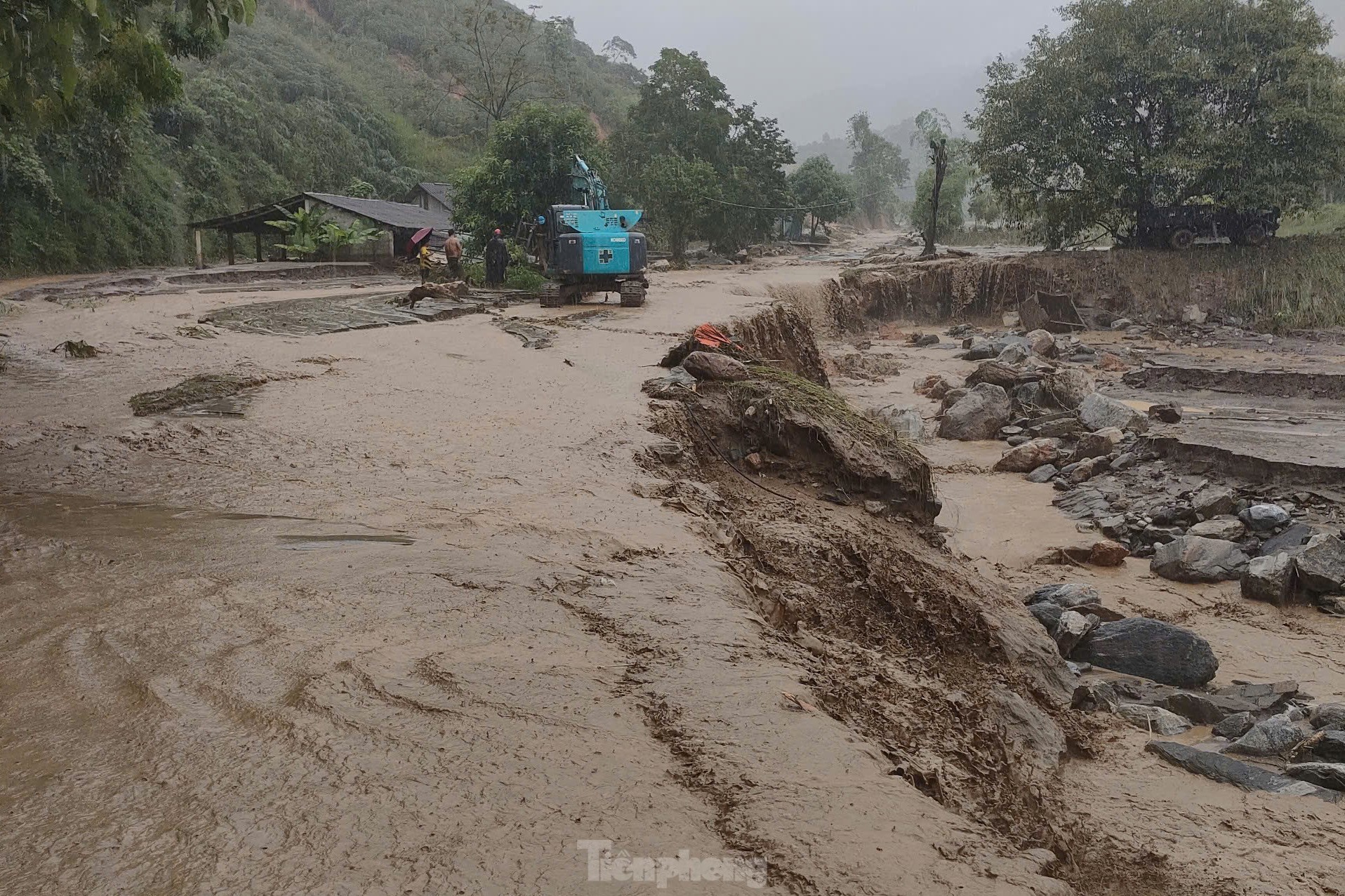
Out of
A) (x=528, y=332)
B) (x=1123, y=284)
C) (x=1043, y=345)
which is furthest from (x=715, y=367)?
(x=1123, y=284)

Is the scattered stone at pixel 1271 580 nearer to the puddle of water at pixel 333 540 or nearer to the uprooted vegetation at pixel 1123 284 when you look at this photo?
the puddle of water at pixel 333 540

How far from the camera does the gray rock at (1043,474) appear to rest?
36.6ft

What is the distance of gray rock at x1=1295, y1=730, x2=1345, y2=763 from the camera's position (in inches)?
179

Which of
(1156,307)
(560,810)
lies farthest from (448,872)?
(1156,307)

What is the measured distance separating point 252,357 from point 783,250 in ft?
113

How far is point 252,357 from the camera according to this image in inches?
410

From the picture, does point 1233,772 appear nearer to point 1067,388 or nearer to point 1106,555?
point 1106,555

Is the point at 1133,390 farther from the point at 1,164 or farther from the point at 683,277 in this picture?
the point at 1,164

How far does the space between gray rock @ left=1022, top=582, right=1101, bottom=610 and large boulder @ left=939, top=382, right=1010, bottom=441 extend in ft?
21.3

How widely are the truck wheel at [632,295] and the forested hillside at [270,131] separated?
8.36 metres

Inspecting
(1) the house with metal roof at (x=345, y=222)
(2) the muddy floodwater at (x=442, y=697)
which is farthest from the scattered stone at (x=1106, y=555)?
(1) the house with metal roof at (x=345, y=222)

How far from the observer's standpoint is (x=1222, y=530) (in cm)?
851

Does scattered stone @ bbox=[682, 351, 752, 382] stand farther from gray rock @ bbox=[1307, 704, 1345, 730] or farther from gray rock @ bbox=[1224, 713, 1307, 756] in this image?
gray rock @ bbox=[1307, 704, 1345, 730]

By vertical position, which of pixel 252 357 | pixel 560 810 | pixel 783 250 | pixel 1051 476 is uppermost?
pixel 783 250
